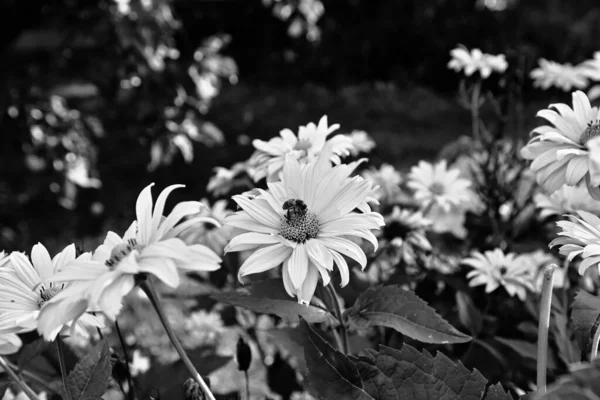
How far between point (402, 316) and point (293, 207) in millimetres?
225

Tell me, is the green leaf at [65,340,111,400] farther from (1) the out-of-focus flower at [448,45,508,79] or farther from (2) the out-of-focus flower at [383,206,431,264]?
(1) the out-of-focus flower at [448,45,508,79]

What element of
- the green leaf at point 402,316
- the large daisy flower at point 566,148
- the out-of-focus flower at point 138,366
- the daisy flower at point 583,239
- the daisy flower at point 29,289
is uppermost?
the large daisy flower at point 566,148

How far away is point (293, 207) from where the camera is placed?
0.75 metres

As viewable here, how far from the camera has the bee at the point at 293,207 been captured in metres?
0.75

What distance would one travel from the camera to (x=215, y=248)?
1329 mm

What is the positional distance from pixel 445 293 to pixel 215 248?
502 millimetres

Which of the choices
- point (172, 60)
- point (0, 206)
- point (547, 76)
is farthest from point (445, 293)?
point (0, 206)

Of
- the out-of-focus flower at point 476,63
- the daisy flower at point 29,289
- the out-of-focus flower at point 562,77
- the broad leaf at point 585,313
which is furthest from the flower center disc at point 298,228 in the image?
the out-of-focus flower at point 562,77

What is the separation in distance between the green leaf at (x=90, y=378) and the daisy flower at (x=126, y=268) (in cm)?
16

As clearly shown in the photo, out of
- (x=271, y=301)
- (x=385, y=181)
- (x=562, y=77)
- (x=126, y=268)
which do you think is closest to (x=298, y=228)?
(x=271, y=301)

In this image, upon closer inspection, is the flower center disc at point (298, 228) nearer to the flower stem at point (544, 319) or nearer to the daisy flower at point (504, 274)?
the flower stem at point (544, 319)

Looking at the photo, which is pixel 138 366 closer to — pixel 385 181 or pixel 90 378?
pixel 90 378

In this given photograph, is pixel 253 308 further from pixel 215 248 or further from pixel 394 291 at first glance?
pixel 215 248

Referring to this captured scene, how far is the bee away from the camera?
0.75m
